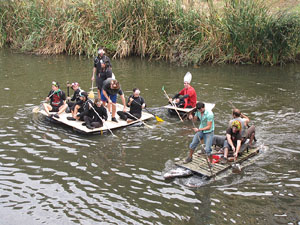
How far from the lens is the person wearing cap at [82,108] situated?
12875mm

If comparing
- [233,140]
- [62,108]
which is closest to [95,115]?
[62,108]

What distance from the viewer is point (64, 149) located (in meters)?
11.2

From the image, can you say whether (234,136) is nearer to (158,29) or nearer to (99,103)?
(99,103)

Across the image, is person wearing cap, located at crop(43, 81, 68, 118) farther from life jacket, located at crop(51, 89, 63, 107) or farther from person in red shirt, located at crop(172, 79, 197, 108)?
person in red shirt, located at crop(172, 79, 197, 108)

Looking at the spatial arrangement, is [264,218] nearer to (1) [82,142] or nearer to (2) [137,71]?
(1) [82,142]

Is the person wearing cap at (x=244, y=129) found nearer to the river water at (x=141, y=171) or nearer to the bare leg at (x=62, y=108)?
the river water at (x=141, y=171)

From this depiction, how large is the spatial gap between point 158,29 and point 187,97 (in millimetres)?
10771

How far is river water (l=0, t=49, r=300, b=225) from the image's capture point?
26.1ft

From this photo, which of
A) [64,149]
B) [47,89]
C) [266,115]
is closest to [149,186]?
[64,149]

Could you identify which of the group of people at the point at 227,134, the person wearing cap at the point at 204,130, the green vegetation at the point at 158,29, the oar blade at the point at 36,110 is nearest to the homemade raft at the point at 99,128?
the oar blade at the point at 36,110

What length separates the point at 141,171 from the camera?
32.3ft

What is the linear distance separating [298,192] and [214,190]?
1933mm

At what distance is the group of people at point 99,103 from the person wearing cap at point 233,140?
4.22 metres

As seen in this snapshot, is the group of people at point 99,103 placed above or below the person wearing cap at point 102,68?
below
